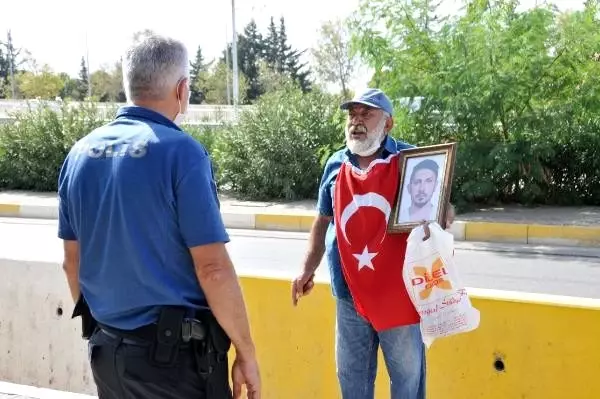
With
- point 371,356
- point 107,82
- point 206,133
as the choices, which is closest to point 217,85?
point 107,82

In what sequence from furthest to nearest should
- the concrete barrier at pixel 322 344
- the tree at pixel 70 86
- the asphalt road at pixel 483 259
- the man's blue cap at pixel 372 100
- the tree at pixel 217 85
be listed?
the tree at pixel 70 86, the tree at pixel 217 85, the asphalt road at pixel 483 259, the concrete barrier at pixel 322 344, the man's blue cap at pixel 372 100

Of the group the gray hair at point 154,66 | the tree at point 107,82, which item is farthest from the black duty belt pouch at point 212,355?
the tree at point 107,82

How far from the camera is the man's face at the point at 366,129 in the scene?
116 inches

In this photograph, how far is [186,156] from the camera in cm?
199

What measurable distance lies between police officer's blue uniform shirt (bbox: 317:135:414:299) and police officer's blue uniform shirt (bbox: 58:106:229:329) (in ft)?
3.06

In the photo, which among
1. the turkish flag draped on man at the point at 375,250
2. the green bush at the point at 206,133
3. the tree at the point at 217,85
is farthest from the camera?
the tree at the point at 217,85

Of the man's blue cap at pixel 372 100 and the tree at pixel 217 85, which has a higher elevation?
the tree at pixel 217 85

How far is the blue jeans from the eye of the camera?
2832 mm

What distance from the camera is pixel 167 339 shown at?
206cm

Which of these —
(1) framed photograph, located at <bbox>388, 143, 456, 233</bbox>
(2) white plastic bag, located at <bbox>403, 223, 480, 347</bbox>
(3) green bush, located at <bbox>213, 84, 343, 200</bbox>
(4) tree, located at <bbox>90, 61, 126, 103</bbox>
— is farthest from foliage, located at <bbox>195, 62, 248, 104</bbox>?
(2) white plastic bag, located at <bbox>403, 223, 480, 347</bbox>

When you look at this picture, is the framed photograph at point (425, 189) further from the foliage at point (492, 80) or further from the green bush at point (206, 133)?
the green bush at point (206, 133)

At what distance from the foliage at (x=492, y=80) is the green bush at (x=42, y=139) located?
742cm

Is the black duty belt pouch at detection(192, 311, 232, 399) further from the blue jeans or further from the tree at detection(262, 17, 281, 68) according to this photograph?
the tree at detection(262, 17, 281, 68)

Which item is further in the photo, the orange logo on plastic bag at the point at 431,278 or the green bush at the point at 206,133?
the green bush at the point at 206,133
